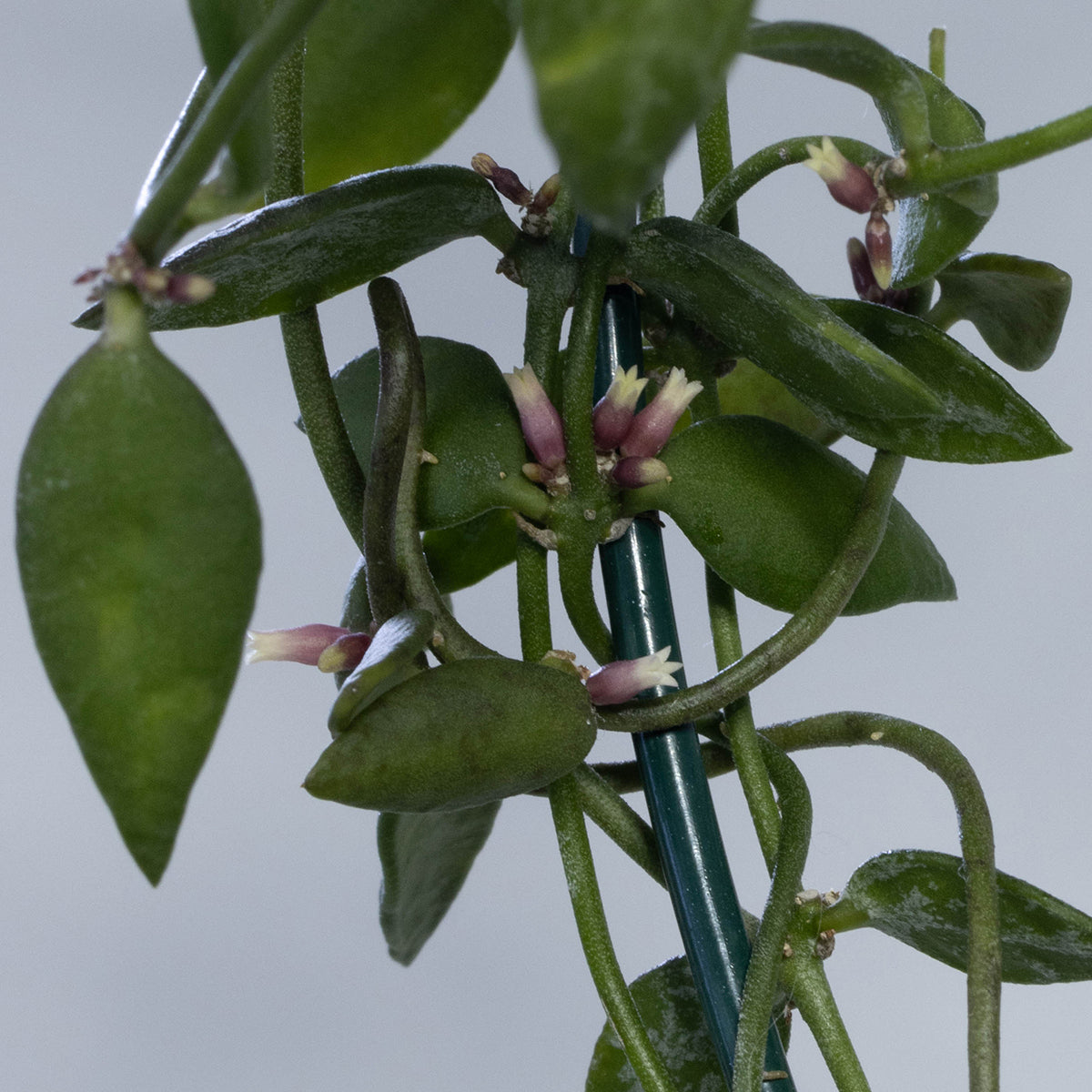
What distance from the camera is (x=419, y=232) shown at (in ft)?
1.29

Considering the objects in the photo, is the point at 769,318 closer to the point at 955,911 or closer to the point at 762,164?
the point at 762,164

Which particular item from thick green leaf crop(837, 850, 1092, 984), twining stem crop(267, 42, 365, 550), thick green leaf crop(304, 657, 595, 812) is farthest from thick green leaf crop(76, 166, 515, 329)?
thick green leaf crop(837, 850, 1092, 984)

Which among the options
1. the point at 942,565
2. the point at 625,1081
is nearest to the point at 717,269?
the point at 942,565

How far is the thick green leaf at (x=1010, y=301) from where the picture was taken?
1.41 feet

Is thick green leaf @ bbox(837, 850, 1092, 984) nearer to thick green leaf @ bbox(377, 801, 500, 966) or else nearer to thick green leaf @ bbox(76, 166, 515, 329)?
thick green leaf @ bbox(377, 801, 500, 966)

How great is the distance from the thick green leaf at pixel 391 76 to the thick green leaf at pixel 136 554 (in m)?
0.24

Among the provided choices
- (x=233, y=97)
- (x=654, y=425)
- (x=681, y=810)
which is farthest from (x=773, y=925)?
(x=233, y=97)

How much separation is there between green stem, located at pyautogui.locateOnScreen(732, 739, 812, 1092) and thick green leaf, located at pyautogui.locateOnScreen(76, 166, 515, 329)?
194 millimetres

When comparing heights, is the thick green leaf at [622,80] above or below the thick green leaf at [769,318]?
below

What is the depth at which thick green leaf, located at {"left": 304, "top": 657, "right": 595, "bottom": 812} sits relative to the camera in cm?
32

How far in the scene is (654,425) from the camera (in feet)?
1.40

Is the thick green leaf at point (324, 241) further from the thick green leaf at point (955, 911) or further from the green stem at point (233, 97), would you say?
the thick green leaf at point (955, 911)

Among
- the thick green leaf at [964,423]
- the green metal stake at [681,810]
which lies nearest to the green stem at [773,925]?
the green metal stake at [681,810]

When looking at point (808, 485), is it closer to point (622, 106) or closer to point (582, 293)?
point (582, 293)
